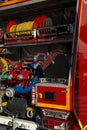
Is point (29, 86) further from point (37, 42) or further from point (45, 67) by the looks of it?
point (37, 42)

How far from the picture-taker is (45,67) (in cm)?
455

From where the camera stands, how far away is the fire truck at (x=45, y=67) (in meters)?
3.97

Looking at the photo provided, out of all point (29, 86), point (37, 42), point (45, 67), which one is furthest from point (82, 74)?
point (37, 42)

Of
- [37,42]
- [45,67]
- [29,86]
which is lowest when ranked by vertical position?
[29,86]

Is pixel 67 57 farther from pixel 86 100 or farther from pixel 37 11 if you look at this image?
pixel 37 11

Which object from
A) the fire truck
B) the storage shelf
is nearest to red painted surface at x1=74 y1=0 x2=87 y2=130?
the fire truck

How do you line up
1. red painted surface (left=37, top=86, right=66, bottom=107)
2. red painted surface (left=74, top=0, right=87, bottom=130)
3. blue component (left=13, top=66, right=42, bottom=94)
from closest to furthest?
red painted surface (left=74, top=0, right=87, bottom=130), red painted surface (left=37, top=86, right=66, bottom=107), blue component (left=13, top=66, right=42, bottom=94)

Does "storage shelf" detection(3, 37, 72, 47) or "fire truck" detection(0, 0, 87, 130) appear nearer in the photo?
"fire truck" detection(0, 0, 87, 130)

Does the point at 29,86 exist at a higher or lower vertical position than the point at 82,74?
lower

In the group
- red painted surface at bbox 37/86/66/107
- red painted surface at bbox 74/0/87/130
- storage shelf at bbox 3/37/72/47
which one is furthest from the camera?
storage shelf at bbox 3/37/72/47

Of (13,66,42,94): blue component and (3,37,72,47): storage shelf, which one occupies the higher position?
(3,37,72,47): storage shelf

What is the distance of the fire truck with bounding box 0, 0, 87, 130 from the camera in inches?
Answer: 156

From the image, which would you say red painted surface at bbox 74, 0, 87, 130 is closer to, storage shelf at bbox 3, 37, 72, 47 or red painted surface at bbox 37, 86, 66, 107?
red painted surface at bbox 37, 86, 66, 107

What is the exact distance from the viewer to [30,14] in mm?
5852
